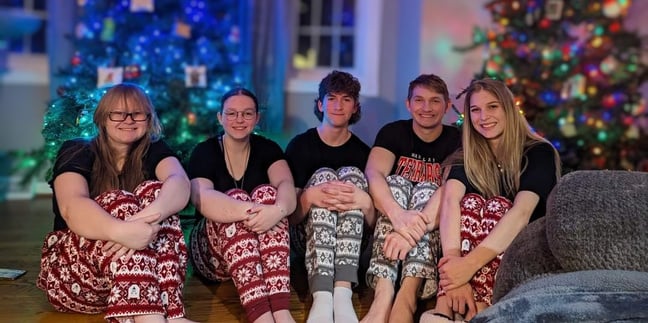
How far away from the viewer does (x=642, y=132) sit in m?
4.81

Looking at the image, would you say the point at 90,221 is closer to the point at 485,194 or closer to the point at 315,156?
the point at 315,156

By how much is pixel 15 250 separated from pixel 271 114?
7.43 ft

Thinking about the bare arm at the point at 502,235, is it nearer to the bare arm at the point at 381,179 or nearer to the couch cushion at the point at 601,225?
the bare arm at the point at 381,179

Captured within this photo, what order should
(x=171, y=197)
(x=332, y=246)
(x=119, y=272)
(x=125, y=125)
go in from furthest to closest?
(x=332, y=246) → (x=125, y=125) → (x=171, y=197) → (x=119, y=272)

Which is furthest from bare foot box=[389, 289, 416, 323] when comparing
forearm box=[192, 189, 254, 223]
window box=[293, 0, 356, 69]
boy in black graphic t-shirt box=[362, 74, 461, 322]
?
window box=[293, 0, 356, 69]

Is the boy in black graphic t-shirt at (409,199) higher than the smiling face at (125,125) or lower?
lower

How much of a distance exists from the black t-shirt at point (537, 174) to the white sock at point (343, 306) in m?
0.55

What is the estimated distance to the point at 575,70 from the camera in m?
4.71

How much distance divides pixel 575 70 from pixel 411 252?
2.88 m

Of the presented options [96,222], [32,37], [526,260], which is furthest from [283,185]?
[32,37]

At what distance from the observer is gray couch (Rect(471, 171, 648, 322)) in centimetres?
143

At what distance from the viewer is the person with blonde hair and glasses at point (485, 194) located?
2.22 metres

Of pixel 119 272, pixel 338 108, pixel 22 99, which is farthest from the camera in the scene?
pixel 22 99

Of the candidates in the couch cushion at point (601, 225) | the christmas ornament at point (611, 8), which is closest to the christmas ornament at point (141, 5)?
the christmas ornament at point (611, 8)
